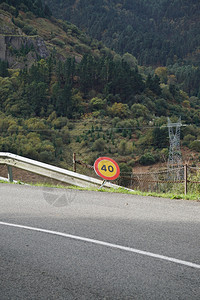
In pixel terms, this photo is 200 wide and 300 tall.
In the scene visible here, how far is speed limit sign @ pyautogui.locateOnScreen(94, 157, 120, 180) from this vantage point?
8.55 metres

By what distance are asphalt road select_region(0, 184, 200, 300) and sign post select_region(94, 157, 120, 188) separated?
1349 millimetres

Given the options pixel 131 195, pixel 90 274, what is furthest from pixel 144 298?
pixel 131 195

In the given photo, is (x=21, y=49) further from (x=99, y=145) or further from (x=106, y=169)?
(x=106, y=169)

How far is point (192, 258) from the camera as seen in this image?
3.95 meters

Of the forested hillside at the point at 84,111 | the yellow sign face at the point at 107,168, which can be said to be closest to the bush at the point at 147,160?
the forested hillside at the point at 84,111

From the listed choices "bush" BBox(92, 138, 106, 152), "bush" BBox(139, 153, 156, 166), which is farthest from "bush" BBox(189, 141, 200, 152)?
"bush" BBox(92, 138, 106, 152)

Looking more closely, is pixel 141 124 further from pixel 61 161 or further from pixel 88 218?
pixel 88 218

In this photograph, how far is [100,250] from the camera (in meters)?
4.30

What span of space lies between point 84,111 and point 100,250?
85.5 meters

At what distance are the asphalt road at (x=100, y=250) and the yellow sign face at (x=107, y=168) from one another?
1460mm

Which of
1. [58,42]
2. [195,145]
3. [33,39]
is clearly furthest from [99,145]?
[58,42]

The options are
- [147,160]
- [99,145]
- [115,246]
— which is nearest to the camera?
[115,246]

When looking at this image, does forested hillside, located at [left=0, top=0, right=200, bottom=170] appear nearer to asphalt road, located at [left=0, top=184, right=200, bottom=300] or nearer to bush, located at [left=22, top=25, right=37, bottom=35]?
bush, located at [left=22, top=25, right=37, bottom=35]

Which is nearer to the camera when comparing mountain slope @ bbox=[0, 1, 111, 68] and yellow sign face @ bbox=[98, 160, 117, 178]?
yellow sign face @ bbox=[98, 160, 117, 178]
